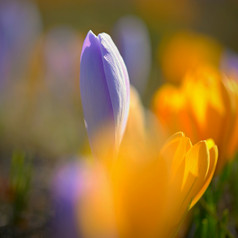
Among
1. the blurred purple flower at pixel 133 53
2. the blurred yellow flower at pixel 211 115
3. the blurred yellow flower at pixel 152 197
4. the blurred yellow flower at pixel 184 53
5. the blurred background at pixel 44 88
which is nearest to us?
the blurred yellow flower at pixel 152 197

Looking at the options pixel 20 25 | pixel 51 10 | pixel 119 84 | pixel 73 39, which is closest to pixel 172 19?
pixel 51 10

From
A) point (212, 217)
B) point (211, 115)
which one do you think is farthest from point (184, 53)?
point (212, 217)

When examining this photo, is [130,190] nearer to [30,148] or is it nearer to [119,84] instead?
[119,84]

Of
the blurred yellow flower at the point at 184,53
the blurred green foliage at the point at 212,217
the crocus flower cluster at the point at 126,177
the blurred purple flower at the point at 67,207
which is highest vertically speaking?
the crocus flower cluster at the point at 126,177

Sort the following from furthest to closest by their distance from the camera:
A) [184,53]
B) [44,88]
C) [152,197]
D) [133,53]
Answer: [184,53] < [44,88] < [133,53] < [152,197]

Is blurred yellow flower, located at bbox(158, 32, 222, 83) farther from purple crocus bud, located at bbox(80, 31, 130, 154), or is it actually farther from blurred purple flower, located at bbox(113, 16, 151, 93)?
purple crocus bud, located at bbox(80, 31, 130, 154)

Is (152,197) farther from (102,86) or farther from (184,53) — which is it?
(184,53)

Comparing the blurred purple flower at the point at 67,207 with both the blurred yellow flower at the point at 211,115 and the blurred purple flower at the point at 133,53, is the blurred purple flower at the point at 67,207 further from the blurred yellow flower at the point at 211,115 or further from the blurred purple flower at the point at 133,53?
the blurred purple flower at the point at 133,53

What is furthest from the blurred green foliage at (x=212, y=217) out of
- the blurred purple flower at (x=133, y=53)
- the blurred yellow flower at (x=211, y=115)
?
the blurred purple flower at (x=133, y=53)
